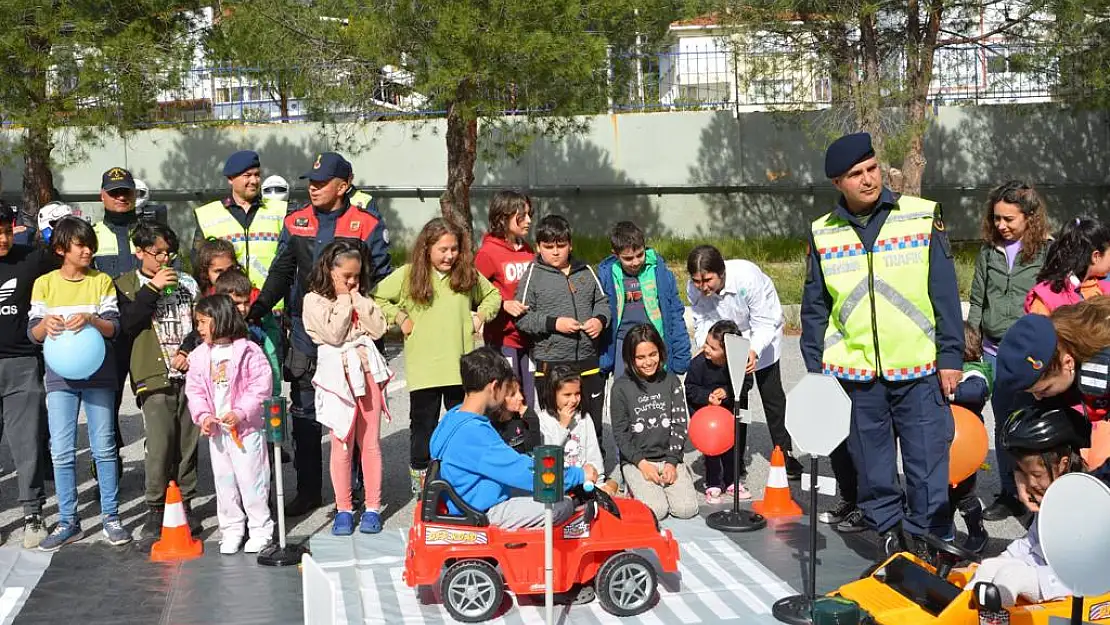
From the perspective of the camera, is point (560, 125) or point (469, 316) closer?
point (469, 316)

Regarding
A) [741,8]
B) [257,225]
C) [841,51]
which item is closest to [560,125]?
[741,8]

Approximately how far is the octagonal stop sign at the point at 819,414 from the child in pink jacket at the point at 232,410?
9.57 feet

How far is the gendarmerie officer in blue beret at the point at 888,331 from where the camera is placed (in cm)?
600

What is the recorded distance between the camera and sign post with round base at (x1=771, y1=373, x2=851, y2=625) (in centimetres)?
559

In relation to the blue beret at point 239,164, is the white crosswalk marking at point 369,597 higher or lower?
lower

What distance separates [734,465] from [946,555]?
2.23 m

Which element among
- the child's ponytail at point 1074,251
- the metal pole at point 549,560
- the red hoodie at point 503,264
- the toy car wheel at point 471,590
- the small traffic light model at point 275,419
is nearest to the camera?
the metal pole at point 549,560

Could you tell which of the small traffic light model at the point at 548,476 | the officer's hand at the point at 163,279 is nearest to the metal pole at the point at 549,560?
the small traffic light model at the point at 548,476

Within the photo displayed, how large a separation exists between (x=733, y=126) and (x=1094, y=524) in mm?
16884

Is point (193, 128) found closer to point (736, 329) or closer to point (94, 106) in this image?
point (94, 106)

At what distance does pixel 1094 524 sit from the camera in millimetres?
3477

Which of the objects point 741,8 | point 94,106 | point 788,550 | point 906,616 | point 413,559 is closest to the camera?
point 906,616

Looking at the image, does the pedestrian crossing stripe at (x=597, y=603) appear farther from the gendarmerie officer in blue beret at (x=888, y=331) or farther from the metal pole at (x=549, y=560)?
the gendarmerie officer in blue beret at (x=888, y=331)

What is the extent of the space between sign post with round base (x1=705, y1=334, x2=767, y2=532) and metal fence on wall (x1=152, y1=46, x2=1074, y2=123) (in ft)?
33.2
